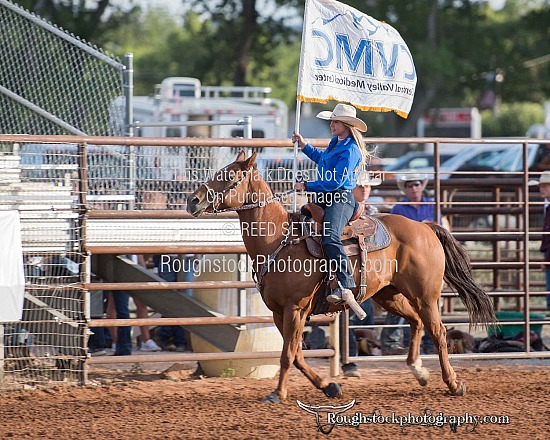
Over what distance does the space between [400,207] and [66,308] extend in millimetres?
3951

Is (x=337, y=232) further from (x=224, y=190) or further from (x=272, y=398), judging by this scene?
(x=272, y=398)

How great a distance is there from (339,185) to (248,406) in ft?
6.40

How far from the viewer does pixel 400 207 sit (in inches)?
433

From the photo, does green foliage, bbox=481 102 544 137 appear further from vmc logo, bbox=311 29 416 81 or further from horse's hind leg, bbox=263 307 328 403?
horse's hind leg, bbox=263 307 328 403

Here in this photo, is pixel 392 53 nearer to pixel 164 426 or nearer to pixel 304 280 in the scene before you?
pixel 304 280

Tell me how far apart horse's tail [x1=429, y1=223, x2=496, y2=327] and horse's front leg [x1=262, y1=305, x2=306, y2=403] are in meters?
1.67

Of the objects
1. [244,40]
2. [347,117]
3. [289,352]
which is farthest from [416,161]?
[289,352]

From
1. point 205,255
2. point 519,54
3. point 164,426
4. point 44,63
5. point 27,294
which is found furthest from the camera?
point 519,54

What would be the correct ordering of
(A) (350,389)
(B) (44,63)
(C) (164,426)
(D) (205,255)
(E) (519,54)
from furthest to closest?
1. (E) (519,54)
2. (B) (44,63)
3. (D) (205,255)
4. (A) (350,389)
5. (C) (164,426)

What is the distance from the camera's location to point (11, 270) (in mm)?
8555

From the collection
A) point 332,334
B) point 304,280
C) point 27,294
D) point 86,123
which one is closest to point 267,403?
point 304,280

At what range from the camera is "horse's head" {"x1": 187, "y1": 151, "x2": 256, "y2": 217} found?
25.2ft

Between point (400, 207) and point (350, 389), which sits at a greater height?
point (400, 207)

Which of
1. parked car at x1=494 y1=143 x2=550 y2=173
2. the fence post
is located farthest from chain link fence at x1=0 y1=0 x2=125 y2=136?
parked car at x1=494 y1=143 x2=550 y2=173
